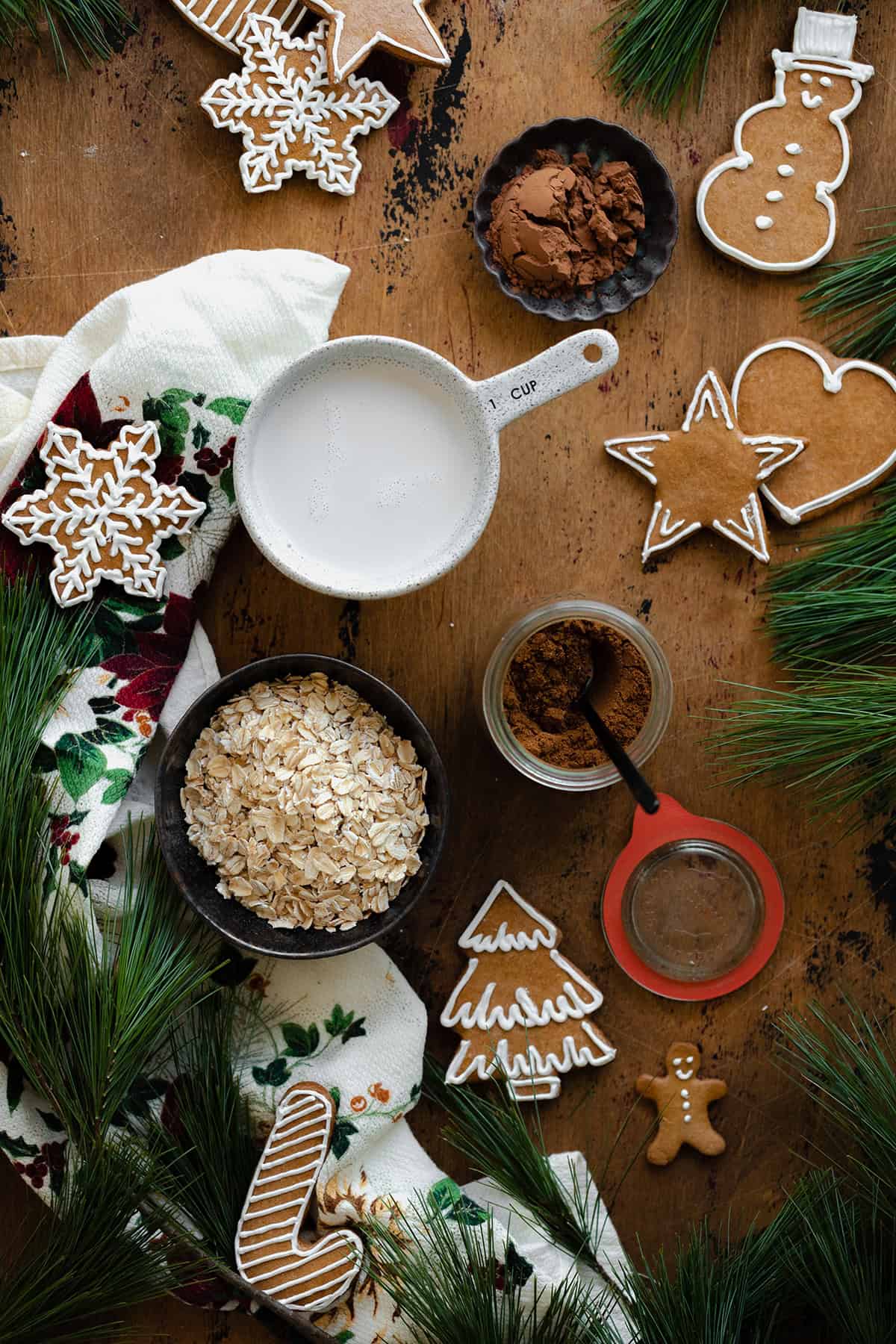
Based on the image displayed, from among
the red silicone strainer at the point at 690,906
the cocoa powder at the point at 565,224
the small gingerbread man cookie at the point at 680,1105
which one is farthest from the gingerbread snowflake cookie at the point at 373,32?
the small gingerbread man cookie at the point at 680,1105

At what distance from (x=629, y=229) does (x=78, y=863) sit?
0.82 meters

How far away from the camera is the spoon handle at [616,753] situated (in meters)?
1.06

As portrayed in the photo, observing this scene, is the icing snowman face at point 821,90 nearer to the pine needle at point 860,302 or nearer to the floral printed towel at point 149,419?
the pine needle at point 860,302

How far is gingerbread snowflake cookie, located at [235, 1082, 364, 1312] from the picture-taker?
3.38 ft

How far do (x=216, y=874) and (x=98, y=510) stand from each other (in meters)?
0.36

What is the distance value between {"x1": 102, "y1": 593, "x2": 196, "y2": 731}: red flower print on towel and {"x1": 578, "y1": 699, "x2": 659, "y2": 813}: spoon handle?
397 millimetres

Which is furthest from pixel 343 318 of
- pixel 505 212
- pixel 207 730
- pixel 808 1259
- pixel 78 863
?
pixel 808 1259

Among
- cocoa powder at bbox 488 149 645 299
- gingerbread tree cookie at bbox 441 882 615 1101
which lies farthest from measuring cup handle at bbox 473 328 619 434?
gingerbread tree cookie at bbox 441 882 615 1101

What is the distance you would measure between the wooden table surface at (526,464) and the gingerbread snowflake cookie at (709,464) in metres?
0.03

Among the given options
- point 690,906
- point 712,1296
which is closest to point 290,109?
point 690,906

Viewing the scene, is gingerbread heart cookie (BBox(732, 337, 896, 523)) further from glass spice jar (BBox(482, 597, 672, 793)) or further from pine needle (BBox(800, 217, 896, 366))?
glass spice jar (BBox(482, 597, 672, 793))

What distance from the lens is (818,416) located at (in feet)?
3.69

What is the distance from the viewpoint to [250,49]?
3.54ft

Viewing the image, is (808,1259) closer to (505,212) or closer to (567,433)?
(567,433)
